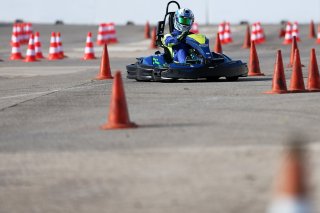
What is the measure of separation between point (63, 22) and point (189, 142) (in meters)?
61.7

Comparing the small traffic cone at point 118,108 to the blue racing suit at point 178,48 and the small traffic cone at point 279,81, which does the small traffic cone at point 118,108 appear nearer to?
the small traffic cone at point 279,81

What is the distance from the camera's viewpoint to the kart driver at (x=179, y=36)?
1819 cm

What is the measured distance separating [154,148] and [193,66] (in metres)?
8.18

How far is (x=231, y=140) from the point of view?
10070mm

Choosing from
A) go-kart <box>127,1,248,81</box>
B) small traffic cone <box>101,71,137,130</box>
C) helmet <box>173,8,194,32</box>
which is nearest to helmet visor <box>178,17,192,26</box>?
helmet <box>173,8,194,32</box>

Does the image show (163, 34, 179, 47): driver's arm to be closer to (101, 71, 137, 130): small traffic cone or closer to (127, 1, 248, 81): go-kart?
(127, 1, 248, 81): go-kart

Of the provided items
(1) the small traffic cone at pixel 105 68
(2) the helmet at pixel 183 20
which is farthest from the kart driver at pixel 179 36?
(1) the small traffic cone at pixel 105 68

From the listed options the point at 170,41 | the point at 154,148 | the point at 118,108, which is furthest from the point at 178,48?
the point at 154,148

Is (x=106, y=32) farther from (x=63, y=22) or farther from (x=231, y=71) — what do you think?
(x=63, y=22)

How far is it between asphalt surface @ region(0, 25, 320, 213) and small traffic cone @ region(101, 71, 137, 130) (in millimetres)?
214

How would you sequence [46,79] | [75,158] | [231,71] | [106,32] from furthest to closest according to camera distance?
[106,32] → [46,79] → [231,71] → [75,158]

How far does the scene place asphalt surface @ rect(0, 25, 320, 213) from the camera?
7758 mm

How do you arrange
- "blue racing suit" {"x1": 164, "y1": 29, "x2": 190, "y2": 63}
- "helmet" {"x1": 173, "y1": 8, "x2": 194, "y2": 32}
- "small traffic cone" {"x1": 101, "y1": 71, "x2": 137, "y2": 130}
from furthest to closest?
"helmet" {"x1": 173, "y1": 8, "x2": 194, "y2": 32}, "blue racing suit" {"x1": 164, "y1": 29, "x2": 190, "y2": 63}, "small traffic cone" {"x1": 101, "y1": 71, "x2": 137, "y2": 130}

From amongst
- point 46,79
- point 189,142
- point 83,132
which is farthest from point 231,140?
point 46,79
